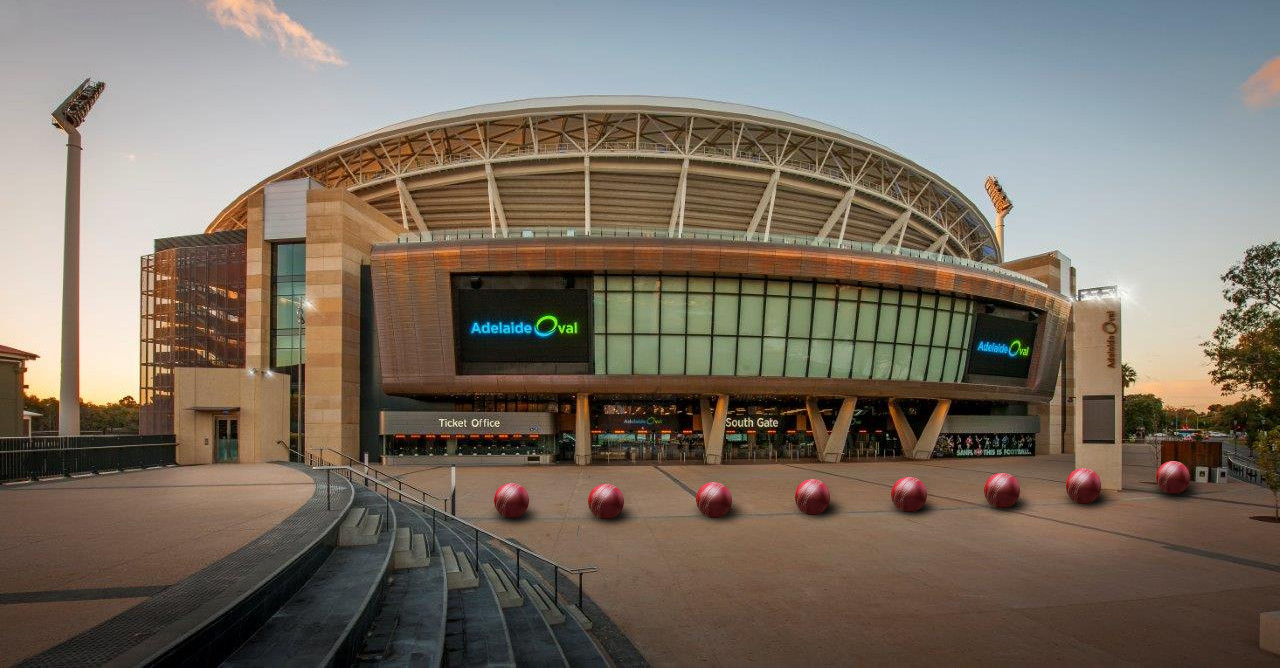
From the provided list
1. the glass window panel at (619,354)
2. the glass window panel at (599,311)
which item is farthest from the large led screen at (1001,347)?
the glass window panel at (599,311)

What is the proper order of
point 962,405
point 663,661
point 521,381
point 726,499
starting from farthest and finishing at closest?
1. point 962,405
2. point 521,381
3. point 726,499
4. point 663,661

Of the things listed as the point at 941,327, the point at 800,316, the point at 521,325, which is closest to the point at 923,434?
the point at 941,327

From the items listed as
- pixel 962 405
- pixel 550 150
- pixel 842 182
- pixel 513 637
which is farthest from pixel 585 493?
pixel 962 405

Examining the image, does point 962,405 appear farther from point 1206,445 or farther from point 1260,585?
point 1260,585

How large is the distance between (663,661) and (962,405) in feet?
172

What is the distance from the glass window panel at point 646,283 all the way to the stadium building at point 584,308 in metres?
0.12

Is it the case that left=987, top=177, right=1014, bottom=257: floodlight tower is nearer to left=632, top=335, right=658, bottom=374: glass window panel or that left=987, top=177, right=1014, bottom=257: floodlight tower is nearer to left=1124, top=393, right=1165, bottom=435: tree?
left=1124, top=393, right=1165, bottom=435: tree

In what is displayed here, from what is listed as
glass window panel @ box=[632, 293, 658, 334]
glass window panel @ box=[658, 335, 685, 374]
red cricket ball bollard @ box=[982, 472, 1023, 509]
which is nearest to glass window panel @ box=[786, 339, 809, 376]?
glass window panel @ box=[658, 335, 685, 374]

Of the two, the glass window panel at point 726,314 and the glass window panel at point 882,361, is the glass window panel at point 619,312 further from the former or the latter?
the glass window panel at point 882,361

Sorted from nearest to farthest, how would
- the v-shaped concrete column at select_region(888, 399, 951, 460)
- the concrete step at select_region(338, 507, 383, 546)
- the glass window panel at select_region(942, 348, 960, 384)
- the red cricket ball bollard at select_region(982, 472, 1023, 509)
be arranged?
1. the concrete step at select_region(338, 507, 383, 546)
2. the red cricket ball bollard at select_region(982, 472, 1023, 509)
3. the glass window panel at select_region(942, 348, 960, 384)
4. the v-shaped concrete column at select_region(888, 399, 951, 460)

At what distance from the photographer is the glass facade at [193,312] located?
42.3 meters

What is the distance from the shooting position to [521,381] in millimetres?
36688

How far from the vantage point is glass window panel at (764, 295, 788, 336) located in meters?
37.5

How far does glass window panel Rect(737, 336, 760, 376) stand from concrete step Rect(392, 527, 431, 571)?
1077 inches
